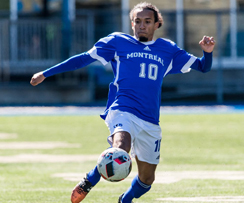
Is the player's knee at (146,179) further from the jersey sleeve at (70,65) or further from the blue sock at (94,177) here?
the jersey sleeve at (70,65)

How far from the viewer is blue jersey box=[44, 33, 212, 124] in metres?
6.23

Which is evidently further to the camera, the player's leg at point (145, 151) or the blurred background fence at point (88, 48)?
the blurred background fence at point (88, 48)

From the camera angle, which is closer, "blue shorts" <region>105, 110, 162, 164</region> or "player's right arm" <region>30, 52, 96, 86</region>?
"blue shorts" <region>105, 110, 162, 164</region>

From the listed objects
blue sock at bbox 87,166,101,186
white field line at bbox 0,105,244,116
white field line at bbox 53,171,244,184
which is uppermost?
blue sock at bbox 87,166,101,186

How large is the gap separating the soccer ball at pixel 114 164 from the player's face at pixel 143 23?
1.43m

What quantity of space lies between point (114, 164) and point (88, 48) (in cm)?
1546

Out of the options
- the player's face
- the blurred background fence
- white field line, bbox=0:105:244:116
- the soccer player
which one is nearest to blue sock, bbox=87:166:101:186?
the soccer player

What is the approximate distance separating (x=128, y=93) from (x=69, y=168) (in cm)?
320

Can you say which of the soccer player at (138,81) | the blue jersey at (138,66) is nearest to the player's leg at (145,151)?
the soccer player at (138,81)

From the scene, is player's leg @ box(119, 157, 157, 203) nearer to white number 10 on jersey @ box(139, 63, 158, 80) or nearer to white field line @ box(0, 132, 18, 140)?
Answer: white number 10 on jersey @ box(139, 63, 158, 80)

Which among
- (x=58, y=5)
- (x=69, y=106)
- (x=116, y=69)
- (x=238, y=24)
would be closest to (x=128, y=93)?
(x=116, y=69)

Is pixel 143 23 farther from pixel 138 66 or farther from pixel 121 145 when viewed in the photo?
pixel 121 145

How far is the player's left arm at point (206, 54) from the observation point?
657cm

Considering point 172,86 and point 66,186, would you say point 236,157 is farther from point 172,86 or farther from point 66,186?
point 172,86
